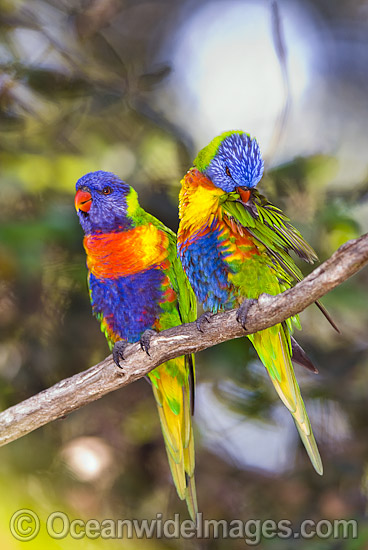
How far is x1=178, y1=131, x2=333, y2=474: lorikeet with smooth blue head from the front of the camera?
1.21 m

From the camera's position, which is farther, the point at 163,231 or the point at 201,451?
the point at 201,451

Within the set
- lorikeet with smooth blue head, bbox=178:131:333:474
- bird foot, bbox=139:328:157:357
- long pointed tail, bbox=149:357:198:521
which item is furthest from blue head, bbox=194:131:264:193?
long pointed tail, bbox=149:357:198:521

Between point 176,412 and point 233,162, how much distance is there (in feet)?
2.98

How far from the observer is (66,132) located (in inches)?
110

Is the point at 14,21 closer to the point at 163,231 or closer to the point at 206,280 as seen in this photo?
the point at 163,231

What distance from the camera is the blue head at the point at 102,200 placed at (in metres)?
1.41

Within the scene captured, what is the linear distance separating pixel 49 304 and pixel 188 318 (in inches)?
45.2

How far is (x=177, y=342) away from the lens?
1.31 m

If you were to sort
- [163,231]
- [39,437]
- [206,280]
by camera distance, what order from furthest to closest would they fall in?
[39,437]
[163,231]
[206,280]

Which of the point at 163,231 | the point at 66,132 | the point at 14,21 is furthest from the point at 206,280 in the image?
the point at 14,21

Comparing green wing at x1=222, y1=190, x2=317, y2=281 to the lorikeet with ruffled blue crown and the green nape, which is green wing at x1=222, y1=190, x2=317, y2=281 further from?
the lorikeet with ruffled blue crown

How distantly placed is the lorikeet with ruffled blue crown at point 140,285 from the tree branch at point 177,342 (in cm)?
6

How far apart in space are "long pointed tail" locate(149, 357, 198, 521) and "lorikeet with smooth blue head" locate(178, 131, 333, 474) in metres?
0.36

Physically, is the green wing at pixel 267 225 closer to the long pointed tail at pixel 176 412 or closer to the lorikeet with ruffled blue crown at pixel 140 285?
the lorikeet with ruffled blue crown at pixel 140 285
